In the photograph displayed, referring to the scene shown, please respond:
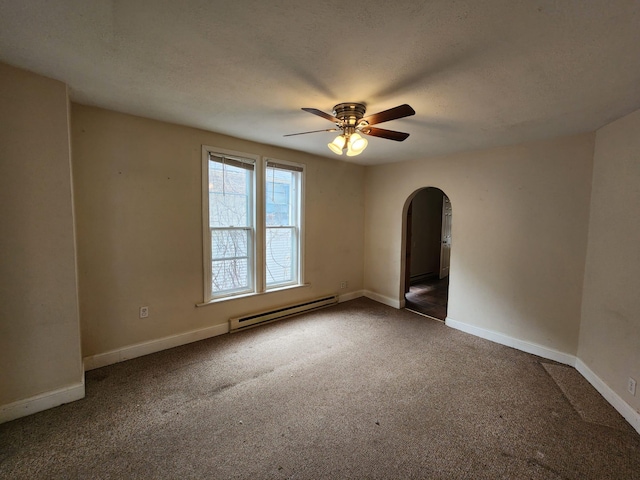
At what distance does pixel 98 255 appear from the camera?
2463 mm

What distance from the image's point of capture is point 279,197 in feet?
12.2

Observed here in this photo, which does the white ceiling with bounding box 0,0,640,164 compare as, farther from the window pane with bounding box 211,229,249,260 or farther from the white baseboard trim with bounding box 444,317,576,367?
the white baseboard trim with bounding box 444,317,576,367

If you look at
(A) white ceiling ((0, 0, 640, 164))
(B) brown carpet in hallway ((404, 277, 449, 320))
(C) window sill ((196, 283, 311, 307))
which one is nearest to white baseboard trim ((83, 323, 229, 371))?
(C) window sill ((196, 283, 311, 307))

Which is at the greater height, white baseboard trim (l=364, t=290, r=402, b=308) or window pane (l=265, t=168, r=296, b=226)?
window pane (l=265, t=168, r=296, b=226)

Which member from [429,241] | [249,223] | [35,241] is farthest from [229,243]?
[429,241]

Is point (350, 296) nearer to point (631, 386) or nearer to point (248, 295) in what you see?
point (248, 295)

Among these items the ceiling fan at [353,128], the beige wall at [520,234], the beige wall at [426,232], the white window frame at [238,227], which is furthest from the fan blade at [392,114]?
the beige wall at [426,232]

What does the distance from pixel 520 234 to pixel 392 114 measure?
91.8 inches

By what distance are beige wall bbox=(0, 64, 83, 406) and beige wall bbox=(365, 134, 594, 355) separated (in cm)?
396

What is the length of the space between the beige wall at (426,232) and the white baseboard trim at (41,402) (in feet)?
18.5

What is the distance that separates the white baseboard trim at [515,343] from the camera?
9.11 feet

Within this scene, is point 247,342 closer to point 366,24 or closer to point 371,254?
point 371,254

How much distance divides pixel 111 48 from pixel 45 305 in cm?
181

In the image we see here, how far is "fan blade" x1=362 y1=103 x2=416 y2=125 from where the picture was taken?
65.2 inches
